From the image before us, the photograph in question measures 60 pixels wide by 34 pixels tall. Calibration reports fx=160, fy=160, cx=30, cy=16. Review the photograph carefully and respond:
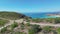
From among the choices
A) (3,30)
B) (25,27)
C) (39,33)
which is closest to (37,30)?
(39,33)

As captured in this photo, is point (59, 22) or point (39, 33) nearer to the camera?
point (39, 33)

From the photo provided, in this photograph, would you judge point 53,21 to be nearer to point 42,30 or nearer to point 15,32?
point 42,30

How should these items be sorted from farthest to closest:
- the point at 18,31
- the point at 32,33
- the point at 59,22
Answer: the point at 59,22 → the point at 18,31 → the point at 32,33

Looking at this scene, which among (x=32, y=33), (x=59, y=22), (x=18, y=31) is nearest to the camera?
(x=32, y=33)

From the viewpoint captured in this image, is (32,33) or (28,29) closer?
(32,33)

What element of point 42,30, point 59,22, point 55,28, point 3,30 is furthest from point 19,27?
point 59,22

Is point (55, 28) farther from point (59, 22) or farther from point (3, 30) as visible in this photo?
point (3, 30)

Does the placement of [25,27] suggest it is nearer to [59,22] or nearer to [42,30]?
[42,30]
